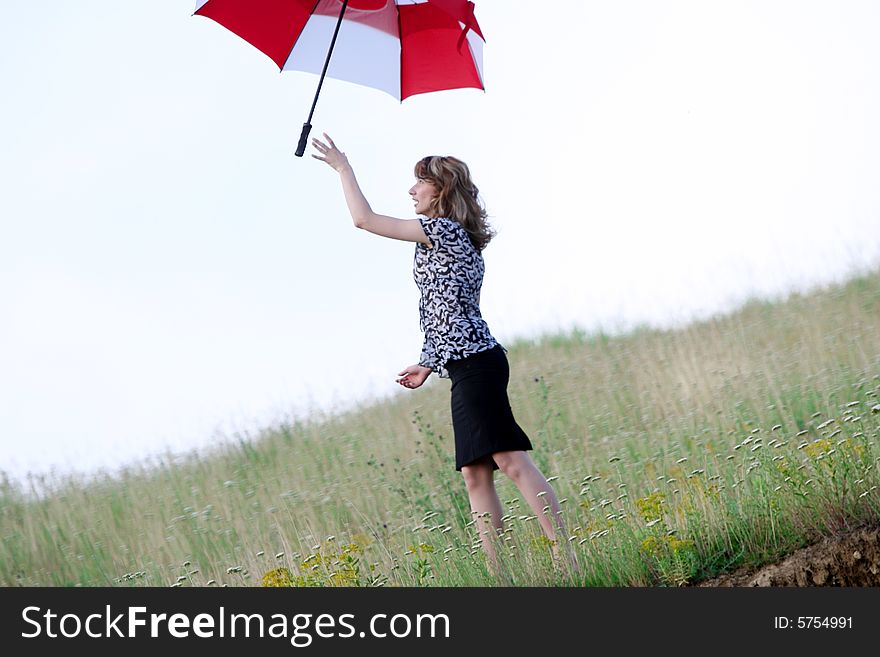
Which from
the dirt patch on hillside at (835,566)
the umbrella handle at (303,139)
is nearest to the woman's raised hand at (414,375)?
the umbrella handle at (303,139)

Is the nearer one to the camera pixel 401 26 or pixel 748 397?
pixel 401 26

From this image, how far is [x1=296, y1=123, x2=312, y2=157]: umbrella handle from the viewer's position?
472 centimetres

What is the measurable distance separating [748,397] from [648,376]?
6.76 feet

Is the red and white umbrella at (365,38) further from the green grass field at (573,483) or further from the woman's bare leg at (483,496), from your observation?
the green grass field at (573,483)

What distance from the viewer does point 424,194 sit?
15.3 feet

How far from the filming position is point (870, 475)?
448cm

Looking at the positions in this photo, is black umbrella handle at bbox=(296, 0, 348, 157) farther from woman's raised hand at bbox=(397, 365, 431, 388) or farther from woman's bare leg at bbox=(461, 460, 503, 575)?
woman's bare leg at bbox=(461, 460, 503, 575)

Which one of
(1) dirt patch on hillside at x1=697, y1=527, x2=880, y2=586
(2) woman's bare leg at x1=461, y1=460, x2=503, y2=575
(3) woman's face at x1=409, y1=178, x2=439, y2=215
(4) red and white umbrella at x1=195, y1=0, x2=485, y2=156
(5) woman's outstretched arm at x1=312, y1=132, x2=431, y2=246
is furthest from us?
(4) red and white umbrella at x1=195, y1=0, x2=485, y2=156

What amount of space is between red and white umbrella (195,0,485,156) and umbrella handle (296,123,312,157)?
55 centimetres

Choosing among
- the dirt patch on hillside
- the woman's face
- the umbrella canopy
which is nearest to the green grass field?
the dirt patch on hillside

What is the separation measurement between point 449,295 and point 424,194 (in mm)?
501

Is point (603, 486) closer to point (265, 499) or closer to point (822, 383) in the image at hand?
point (822, 383)

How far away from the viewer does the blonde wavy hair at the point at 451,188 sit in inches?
182
